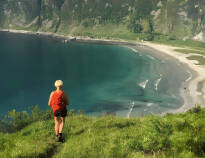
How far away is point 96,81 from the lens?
12181 centimetres

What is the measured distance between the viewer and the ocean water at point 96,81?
85.9 m

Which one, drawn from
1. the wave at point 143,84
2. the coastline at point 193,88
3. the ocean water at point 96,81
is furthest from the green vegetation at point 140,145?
the wave at point 143,84

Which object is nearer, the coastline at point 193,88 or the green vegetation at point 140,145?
the green vegetation at point 140,145

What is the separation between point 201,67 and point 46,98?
105 m

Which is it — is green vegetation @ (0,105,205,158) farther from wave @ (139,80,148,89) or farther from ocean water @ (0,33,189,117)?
wave @ (139,80,148,89)

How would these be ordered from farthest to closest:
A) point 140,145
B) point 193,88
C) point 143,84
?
point 143,84 → point 193,88 → point 140,145

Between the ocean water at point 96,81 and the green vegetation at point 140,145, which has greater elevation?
the green vegetation at point 140,145

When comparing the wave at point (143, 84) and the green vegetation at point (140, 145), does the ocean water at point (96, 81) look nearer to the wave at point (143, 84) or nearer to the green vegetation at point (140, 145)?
the wave at point (143, 84)

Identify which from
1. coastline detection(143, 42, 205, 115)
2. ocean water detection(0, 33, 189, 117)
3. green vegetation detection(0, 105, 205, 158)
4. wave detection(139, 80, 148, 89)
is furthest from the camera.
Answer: wave detection(139, 80, 148, 89)

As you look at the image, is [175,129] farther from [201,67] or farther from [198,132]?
[201,67]

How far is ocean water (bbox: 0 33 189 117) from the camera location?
A: 282 ft

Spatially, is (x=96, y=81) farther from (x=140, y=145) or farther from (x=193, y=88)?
(x=140, y=145)

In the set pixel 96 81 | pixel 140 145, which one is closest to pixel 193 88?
pixel 96 81

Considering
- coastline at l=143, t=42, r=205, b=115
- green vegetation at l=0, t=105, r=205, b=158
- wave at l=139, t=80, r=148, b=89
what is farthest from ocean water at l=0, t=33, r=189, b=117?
green vegetation at l=0, t=105, r=205, b=158
